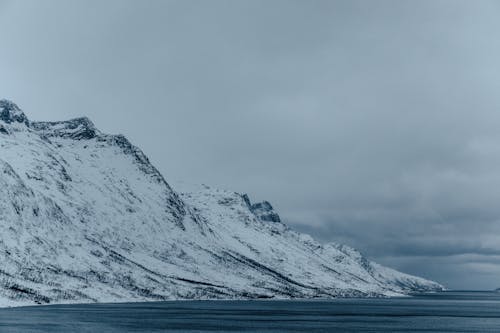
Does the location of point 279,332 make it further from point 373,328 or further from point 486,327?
point 486,327

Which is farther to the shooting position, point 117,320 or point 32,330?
point 117,320

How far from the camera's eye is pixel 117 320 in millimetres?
155000

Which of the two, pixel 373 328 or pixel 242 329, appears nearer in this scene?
pixel 242 329

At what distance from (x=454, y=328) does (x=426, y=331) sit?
54.3 feet

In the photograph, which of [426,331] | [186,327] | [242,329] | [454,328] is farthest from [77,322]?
[454,328]

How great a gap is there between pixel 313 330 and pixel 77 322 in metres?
51.9

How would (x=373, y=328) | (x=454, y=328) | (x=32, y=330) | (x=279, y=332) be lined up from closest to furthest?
(x=32, y=330) < (x=279, y=332) < (x=373, y=328) < (x=454, y=328)

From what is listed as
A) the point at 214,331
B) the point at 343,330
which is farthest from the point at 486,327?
the point at 214,331

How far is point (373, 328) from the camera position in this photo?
150 m

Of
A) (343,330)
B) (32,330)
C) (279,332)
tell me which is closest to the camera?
(32,330)

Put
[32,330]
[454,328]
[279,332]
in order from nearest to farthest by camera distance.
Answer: [32,330] < [279,332] < [454,328]

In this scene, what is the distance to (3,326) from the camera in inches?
4958

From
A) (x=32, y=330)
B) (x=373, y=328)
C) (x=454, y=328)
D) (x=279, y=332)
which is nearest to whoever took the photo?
(x=32, y=330)

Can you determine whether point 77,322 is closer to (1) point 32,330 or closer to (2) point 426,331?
(1) point 32,330
